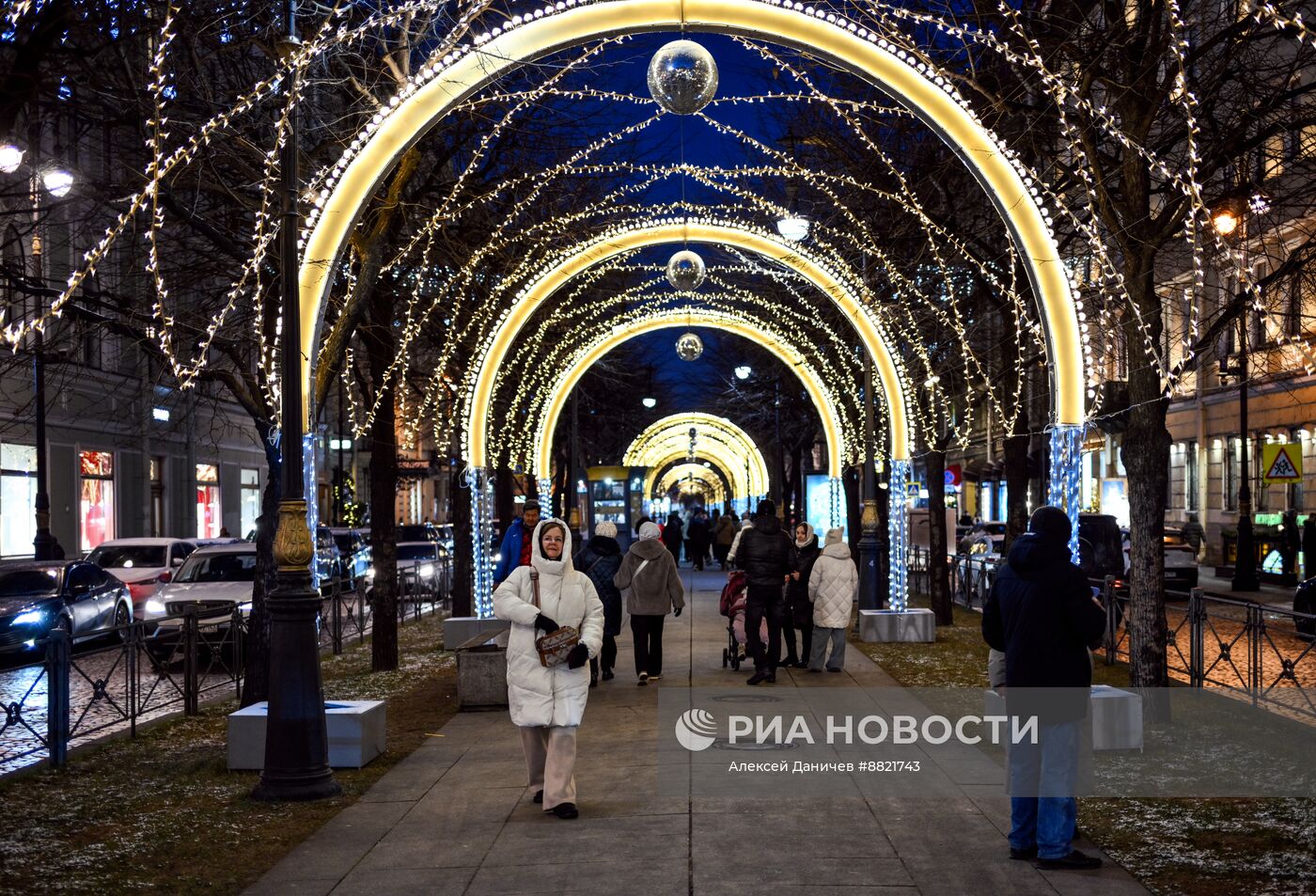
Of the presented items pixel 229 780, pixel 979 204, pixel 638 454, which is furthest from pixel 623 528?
pixel 229 780

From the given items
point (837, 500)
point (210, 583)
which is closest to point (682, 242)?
point (210, 583)

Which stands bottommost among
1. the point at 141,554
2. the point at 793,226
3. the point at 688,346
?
the point at 141,554

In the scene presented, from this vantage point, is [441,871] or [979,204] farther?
[979,204]

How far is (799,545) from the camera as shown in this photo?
1834 cm

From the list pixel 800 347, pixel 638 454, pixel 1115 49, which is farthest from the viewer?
pixel 638 454

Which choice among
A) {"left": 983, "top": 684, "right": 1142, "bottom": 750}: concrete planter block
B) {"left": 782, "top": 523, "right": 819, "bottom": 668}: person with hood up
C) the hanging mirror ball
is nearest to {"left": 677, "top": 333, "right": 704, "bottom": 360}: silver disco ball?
{"left": 782, "top": 523, "right": 819, "bottom": 668}: person with hood up

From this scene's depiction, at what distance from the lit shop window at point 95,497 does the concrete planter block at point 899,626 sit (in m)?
24.3

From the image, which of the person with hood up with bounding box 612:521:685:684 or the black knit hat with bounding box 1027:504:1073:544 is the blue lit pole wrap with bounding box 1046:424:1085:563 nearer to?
the person with hood up with bounding box 612:521:685:684

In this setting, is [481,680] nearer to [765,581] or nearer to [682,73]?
[765,581]

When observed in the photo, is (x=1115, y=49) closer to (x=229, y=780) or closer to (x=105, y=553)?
(x=229, y=780)

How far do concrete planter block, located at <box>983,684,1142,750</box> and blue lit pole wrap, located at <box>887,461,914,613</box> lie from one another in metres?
9.83

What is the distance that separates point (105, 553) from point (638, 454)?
115ft

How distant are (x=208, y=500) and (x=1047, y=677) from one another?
4490cm

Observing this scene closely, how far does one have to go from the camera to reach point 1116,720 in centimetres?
1173
